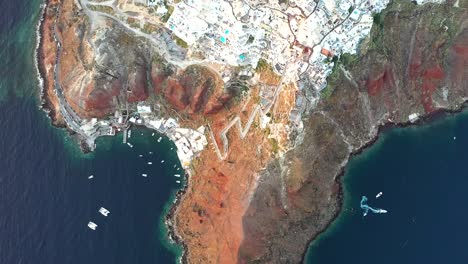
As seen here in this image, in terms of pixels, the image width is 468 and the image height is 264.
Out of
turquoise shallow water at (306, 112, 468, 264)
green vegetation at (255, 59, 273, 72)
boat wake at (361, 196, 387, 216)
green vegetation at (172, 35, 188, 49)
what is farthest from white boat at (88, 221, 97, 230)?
boat wake at (361, 196, 387, 216)

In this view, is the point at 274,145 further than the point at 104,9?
No

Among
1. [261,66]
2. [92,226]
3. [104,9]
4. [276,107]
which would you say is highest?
[261,66]

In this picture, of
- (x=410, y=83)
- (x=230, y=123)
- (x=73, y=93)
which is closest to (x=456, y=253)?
(x=410, y=83)

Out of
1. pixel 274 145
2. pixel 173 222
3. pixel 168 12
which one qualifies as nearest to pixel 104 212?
pixel 173 222

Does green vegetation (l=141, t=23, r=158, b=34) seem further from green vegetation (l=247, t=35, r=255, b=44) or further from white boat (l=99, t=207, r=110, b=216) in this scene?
white boat (l=99, t=207, r=110, b=216)

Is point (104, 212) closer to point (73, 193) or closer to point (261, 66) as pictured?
point (73, 193)

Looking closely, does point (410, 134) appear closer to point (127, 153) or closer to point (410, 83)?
point (410, 83)

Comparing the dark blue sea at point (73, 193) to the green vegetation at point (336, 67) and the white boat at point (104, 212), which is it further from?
the green vegetation at point (336, 67)

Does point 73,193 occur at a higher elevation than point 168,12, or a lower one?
lower
